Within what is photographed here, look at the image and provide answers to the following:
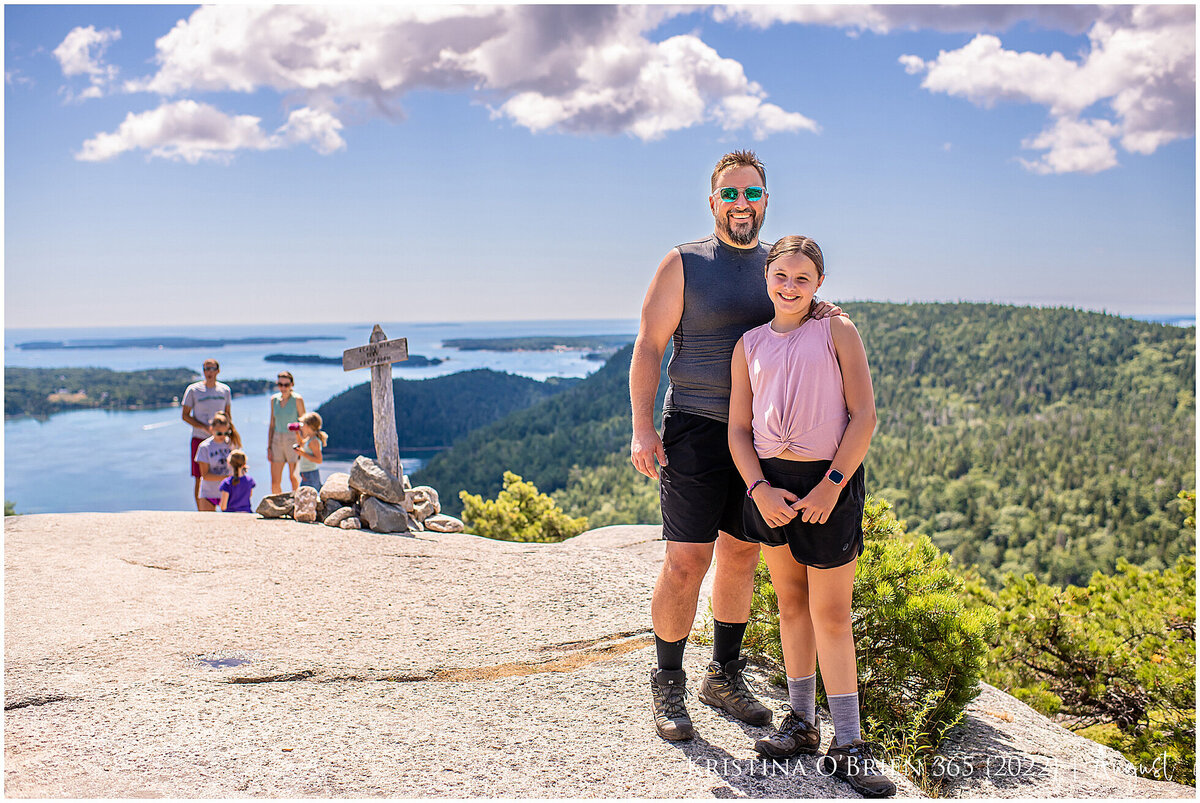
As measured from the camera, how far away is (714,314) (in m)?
3.02

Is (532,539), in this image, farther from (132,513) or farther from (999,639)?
(999,639)

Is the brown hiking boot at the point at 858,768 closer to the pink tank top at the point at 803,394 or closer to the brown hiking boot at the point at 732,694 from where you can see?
the brown hiking boot at the point at 732,694

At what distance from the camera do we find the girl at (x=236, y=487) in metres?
7.62

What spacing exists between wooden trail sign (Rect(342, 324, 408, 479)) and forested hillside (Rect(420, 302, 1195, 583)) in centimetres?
3977

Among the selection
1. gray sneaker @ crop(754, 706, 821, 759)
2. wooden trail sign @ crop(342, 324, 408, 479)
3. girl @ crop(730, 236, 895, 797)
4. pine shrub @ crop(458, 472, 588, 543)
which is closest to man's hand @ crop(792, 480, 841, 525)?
girl @ crop(730, 236, 895, 797)

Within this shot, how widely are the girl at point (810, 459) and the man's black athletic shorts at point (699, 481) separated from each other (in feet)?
0.67

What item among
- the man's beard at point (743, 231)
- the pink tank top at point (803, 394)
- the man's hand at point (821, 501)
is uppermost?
the man's beard at point (743, 231)

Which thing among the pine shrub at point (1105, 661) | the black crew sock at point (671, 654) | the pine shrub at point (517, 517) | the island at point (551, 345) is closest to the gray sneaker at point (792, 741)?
the black crew sock at point (671, 654)

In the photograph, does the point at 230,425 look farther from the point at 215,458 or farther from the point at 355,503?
the point at 355,503

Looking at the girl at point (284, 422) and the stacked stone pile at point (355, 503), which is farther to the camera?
the girl at point (284, 422)

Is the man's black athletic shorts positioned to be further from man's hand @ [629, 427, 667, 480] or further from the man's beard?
the man's beard

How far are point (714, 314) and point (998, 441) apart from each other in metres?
103

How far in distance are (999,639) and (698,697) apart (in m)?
4.60

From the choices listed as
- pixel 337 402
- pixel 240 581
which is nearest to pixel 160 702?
pixel 240 581
